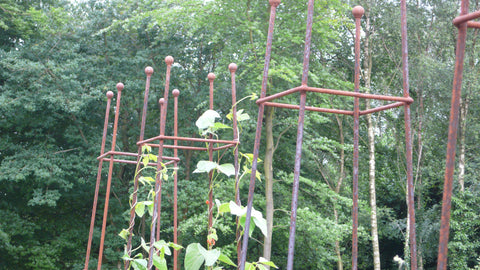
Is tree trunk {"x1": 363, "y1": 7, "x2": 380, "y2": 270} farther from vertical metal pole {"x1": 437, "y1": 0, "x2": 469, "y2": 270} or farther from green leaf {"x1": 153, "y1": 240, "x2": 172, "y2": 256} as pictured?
vertical metal pole {"x1": 437, "y1": 0, "x2": 469, "y2": 270}

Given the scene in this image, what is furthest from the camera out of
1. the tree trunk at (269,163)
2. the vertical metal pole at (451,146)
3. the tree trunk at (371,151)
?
the tree trunk at (371,151)

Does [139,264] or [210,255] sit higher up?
[210,255]

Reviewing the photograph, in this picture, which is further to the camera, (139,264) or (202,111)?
(202,111)

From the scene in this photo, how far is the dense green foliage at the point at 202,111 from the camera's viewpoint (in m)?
8.12

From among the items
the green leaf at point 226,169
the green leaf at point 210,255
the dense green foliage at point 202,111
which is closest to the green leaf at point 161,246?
the green leaf at point 210,255

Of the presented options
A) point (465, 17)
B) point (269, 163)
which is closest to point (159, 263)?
point (465, 17)

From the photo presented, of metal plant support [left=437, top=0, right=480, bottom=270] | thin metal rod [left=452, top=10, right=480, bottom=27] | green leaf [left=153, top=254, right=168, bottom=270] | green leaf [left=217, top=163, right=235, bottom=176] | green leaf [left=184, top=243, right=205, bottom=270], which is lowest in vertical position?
green leaf [left=153, top=254, right=168, bottom=270]

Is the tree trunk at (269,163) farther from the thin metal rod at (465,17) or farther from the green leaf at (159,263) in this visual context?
the thin metal rod at (465,17)

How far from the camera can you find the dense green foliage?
8125mm

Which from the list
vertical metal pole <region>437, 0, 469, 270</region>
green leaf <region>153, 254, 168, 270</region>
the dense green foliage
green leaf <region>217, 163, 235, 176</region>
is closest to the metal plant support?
vertical metal pole <region>437, 0, 469, 270</region>

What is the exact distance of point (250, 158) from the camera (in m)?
2.07

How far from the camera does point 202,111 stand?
941cm

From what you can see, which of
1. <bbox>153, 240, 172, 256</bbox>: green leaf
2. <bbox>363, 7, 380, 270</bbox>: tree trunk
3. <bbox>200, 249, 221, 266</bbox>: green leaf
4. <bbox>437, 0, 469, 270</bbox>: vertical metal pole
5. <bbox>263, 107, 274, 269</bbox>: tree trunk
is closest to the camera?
<bbox>437, 0, 469, 270</bbox>: vertical metal pole

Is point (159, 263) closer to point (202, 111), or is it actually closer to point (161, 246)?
point (161, 246)
